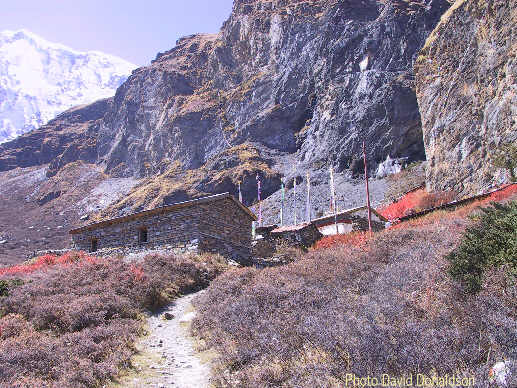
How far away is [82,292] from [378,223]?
2497 cm

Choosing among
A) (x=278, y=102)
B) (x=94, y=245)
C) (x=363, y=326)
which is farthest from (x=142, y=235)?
(x=278, y=102)

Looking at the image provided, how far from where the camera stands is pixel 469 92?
35.9 meters

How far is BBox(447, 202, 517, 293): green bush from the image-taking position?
238 inches

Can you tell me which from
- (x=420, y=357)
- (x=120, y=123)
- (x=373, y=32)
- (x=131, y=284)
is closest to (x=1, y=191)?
(x=120, y=123)

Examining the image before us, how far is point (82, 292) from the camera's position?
11.4 meters

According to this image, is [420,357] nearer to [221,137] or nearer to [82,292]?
[82,292]

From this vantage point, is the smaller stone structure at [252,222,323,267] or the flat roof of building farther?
the smaller stone structure at [252,222,323,267]

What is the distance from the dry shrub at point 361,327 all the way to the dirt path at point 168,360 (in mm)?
458

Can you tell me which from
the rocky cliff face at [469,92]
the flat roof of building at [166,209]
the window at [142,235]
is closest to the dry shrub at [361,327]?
the flat roof of building at [166,209]

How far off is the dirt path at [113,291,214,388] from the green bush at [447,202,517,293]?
15.8 feet

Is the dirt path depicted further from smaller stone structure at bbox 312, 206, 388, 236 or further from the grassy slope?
smaller stone structure at bbox 312, 206, 388, 236

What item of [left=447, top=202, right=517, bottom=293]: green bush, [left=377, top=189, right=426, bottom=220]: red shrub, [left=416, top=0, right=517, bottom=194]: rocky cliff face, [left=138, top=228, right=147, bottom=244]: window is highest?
[left=416, top=0, right=517, bottom=194]: rocky cliff face

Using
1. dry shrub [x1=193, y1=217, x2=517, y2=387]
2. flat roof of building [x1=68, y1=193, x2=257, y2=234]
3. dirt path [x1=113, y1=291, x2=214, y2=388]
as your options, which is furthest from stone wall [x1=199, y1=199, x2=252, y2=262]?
dry shrub [x1=193, y1=217, x2=517, y2=387]

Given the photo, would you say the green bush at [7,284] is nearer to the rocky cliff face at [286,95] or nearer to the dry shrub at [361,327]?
the dry shrub at [361,327]
